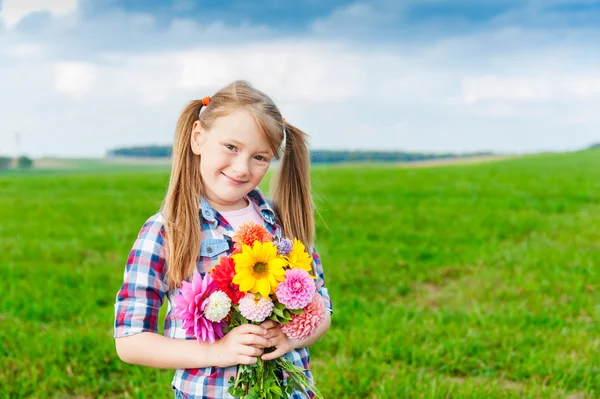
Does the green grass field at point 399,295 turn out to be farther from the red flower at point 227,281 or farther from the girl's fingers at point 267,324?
the red flower at point 227,281

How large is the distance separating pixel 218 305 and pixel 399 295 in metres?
4.13

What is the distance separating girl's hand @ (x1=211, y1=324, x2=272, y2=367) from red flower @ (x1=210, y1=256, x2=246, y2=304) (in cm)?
10

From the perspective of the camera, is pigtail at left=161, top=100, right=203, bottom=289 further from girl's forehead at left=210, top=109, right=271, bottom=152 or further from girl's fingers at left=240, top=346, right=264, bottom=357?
girl's fingers at left=240, top=346, right=264, bottom=357

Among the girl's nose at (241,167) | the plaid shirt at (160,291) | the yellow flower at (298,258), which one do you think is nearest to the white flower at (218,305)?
Answer: the yellow flower at (298,258)

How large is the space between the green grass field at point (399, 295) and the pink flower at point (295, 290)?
1.95 m

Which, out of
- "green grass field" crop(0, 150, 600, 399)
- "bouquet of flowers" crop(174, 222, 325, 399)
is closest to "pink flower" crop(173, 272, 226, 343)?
"bouquet of flowers" crop(174, 222, 325, 399)

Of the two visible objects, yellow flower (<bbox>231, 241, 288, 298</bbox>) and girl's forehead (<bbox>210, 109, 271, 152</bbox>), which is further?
girl's forehead (<bbox>210, 109, 271, 152</bbox>)

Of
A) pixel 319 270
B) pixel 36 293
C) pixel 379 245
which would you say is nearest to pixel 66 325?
pixel 36 293

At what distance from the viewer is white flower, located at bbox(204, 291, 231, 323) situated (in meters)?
1.95

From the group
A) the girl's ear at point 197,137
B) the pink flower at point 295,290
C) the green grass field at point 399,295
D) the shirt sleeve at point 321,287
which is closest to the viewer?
the pink flower at point 295,290

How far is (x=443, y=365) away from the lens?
167 inches

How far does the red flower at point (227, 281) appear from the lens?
1.98m

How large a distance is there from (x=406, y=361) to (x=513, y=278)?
2339 mm

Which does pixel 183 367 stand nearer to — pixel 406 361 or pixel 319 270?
pixel 319 270
